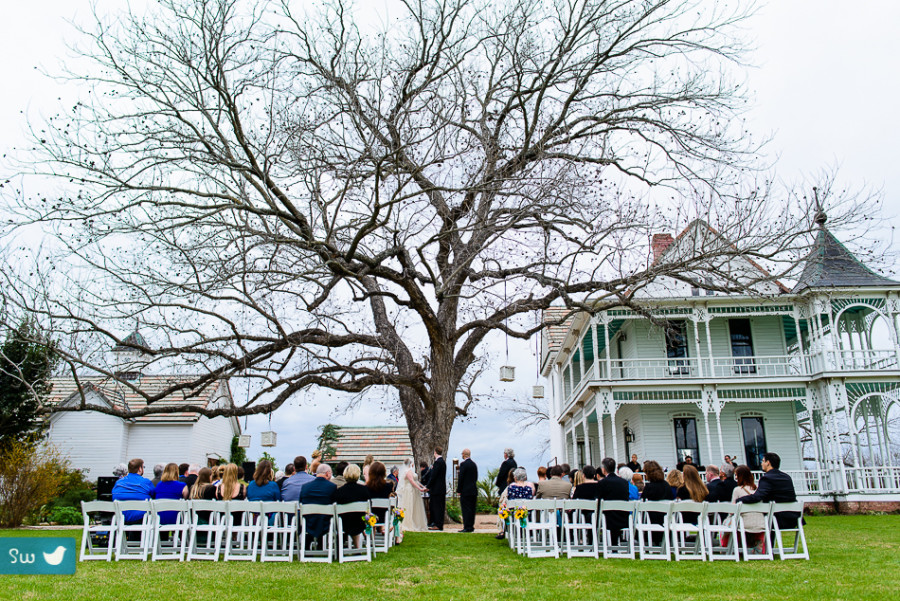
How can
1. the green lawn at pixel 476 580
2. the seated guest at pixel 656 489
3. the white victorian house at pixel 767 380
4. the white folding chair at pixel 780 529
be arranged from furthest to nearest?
the white victorian house at pixel 767 380, the seated guest at pixel 656 489, the white folding chair at pixel 780 529, the green lawn at pixel 476 580

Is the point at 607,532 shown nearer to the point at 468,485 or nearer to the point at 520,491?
the point at 520,491

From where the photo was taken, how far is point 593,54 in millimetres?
16844

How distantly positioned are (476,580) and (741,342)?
71.1ft

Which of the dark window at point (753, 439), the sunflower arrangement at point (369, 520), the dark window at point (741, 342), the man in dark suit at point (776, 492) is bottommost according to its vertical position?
the sunflower arrangement at point (369, 520)

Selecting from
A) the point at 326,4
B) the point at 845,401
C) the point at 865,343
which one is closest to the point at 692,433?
the point at 845,401

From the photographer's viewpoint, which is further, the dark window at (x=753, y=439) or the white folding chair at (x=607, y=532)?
the dark window at (x=753, y=439)

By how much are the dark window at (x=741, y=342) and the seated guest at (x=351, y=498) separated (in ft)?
66.0

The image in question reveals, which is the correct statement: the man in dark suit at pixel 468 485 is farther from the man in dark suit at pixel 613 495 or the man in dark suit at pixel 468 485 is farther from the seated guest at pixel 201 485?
the seated guest at pixel 201 485

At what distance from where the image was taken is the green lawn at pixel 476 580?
6.28 metres

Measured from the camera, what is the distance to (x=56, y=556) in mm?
7422

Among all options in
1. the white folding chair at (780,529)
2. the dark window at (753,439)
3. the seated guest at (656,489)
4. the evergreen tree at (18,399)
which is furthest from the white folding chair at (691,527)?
the dark window at (753,439)

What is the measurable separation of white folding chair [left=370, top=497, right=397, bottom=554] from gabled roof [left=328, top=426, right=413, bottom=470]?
1813 cm

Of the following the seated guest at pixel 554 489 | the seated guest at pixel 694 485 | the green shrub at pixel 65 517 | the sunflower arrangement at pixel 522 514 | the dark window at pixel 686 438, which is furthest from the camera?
Answer: the dark window at pixel 686 438

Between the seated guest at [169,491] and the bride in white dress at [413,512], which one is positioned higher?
the seated guest at [169,491]
